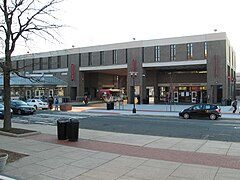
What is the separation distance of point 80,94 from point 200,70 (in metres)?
26.5

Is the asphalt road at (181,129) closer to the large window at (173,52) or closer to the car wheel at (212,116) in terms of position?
the car wheel at (212,116)

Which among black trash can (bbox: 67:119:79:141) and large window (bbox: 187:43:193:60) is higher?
large window (bbox: 187:43:193:60)

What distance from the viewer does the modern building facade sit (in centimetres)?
4347

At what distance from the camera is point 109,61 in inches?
2148

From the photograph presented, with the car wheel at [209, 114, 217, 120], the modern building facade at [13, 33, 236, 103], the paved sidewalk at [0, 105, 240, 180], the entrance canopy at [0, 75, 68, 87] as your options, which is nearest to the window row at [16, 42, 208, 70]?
the modern building facade at [13, 33, 236, 103]

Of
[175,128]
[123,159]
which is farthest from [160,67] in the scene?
[123,159]

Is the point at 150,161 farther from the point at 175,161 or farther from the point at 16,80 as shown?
the point at 16,80

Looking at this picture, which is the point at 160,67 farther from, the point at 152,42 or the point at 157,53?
the point at 152,42

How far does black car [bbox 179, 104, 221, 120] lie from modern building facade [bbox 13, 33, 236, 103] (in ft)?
41.4

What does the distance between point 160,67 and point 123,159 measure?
4295 centimetres

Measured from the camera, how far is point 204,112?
81.4ft

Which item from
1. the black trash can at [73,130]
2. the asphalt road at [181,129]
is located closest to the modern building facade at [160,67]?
the asphalt road at [181,129]

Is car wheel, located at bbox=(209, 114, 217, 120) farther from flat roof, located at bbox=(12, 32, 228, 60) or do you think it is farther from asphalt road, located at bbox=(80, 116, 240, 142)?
flat roof, located at bbox=(12, 32, 228, 60)

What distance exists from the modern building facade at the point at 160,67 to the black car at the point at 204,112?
41.4 ft
